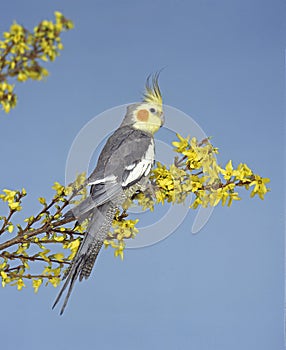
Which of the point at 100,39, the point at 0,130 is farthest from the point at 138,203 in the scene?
the point at 100,39

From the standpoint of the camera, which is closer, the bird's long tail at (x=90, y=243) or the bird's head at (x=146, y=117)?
the bird's long tail at (x=90, y=243)

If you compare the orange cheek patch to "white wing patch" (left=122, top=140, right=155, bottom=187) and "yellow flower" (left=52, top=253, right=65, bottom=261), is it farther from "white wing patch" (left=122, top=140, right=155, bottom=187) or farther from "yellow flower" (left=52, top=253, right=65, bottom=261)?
"yellow flower" (left=52, top=253, right=65, bottom=261)

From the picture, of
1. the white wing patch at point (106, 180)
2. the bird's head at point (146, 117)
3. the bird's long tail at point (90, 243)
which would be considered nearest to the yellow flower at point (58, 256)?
the bird's long tail at point (90, 243)

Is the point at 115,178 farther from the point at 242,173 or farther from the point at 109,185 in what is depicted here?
the point at 242,173

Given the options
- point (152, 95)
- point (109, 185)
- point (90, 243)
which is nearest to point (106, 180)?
point (109, 185)

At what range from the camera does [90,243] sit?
43.7 inches

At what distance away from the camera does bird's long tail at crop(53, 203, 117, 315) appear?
1.10 metres

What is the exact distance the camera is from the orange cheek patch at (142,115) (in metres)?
1.26

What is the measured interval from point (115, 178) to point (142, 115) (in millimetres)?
178

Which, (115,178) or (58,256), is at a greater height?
(115,178)

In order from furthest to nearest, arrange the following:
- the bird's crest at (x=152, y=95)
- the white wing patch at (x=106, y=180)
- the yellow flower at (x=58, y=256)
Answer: the bird's crest at (x=152, y=95)
the white wing patch at (x=106, y=180)
the yellow flower at (x=58, y=256)

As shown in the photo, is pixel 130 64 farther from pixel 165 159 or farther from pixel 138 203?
pixel 138 203

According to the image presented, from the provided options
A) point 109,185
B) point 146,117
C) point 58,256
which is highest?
point 146,117

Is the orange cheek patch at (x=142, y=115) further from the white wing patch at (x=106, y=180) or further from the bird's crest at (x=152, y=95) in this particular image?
the white wing patch at (x=106, y=180)
